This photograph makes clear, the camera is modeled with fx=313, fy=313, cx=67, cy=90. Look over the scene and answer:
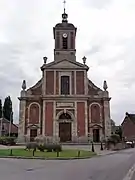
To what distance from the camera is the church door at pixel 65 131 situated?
50.5 meters

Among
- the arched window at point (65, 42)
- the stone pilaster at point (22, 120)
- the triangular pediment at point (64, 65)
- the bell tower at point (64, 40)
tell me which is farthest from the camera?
the arched window at point (65, 42)

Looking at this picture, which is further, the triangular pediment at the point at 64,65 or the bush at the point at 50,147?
the triangular pediment at the point at 64,65

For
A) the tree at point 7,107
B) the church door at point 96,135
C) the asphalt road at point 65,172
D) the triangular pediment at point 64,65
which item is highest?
the triangular pediment at point 64,65

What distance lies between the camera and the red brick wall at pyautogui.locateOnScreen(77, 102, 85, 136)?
5019 centimetres

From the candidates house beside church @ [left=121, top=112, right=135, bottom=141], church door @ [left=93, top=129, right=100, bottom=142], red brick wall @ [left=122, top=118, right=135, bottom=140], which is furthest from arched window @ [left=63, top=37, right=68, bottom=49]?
red brick wall @ [left=122, top=118, right=135, bottom=140]

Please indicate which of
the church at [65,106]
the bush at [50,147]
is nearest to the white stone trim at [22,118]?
the church at [65,106]

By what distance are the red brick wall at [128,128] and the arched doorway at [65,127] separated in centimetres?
3081

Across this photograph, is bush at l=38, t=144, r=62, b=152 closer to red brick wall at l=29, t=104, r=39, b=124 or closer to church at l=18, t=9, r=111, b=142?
church at l=18, t=9, r=111, b=142

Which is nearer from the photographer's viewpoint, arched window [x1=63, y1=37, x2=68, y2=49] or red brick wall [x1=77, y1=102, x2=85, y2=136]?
red brick wall [x1=77, y1=102, x2=85, y2=136]

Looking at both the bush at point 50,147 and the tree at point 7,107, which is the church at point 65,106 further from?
the tree at point 7,107

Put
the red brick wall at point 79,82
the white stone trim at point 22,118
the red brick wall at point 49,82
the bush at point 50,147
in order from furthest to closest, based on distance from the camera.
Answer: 1. the red brick wall at point 79,82
2. the red brick wall at point 49,82
3. the white stone trim at point 22,118
4. the bush at point 50,147

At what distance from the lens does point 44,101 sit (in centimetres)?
5150

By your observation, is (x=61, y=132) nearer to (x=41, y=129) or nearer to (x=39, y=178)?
(x=41, y=129)

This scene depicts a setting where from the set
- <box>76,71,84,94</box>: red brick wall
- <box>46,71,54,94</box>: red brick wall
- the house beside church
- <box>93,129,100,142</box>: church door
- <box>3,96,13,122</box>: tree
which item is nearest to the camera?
<box>93,129,100,142</box>: church door
